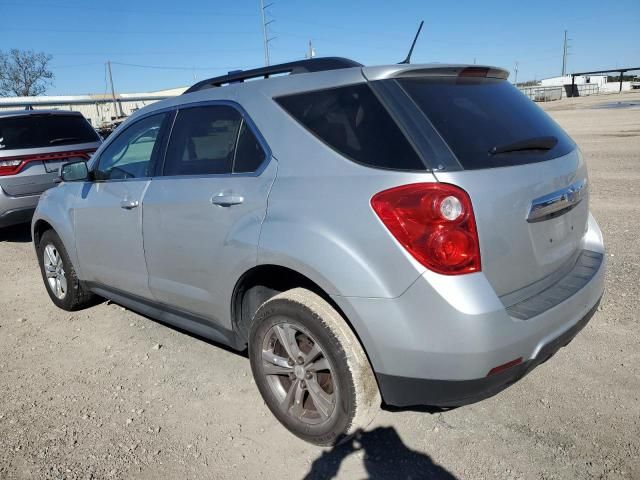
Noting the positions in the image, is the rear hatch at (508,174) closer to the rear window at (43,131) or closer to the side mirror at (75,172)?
the side mirror at (75,172)

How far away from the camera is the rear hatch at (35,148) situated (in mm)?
6707

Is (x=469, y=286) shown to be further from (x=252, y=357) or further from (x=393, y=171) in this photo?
(x=252, y=357)

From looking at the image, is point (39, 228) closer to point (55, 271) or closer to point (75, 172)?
point (55, 271)

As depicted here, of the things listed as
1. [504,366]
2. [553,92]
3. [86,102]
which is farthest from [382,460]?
[553,92]

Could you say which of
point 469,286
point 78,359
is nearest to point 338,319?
point 469,286

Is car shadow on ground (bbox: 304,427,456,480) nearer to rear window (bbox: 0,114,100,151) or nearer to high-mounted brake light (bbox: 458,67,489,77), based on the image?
high-mounted brake light (bbox: 458,67,489,77)

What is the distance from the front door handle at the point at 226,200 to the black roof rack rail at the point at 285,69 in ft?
2.48

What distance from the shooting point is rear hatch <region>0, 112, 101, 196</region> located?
6707 millimetres

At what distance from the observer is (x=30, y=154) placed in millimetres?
6820

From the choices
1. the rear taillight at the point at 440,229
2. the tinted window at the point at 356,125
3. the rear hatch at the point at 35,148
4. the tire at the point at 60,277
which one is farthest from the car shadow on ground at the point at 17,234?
the rear taillight at the point at 440,229

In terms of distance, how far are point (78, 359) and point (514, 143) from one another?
10.8 ft

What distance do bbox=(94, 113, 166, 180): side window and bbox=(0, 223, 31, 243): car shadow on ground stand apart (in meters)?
4.64

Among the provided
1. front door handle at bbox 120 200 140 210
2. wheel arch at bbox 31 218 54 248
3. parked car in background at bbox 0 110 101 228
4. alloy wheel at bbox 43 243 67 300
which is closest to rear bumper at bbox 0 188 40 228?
parked car in background at bbox 0 110 101 228

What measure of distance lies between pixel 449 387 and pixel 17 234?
320 inches
